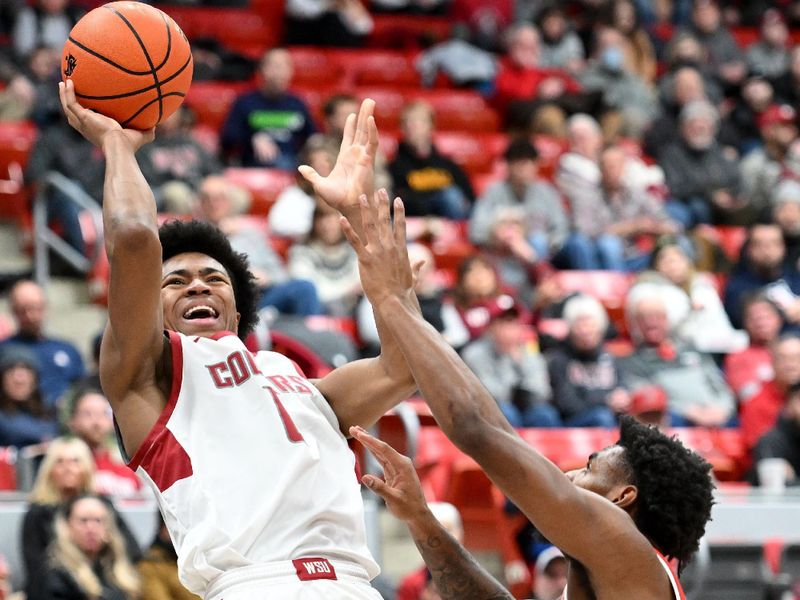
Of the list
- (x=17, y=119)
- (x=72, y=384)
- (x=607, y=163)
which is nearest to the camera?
(x=72, y=384)

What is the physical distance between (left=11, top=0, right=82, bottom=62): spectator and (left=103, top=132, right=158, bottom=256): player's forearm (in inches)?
291

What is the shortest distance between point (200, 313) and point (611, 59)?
992 centimetres

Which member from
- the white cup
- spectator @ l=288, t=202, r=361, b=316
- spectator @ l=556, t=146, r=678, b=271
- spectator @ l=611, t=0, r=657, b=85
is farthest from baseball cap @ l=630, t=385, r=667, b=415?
spectator @ l=611, t=0, r=657, b=85

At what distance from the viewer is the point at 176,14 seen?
12.3 metres

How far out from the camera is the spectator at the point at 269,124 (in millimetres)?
11000

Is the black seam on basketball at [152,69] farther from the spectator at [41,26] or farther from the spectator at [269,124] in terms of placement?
the spectator at [41,26]

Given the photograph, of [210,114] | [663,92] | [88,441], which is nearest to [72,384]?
[88,441]

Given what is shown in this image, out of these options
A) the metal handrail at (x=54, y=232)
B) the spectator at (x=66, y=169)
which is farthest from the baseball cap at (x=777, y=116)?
the metal handrail at (x=54, y=232)

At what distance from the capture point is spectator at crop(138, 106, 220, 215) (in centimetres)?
969

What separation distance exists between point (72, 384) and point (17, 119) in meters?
2.77

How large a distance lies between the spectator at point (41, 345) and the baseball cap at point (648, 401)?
302 cm

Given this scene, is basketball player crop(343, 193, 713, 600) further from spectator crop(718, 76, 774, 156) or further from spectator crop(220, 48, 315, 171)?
spectator crop(718, 76, 774, 156)

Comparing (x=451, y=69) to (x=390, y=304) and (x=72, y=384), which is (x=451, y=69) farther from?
(x=390, y=304)

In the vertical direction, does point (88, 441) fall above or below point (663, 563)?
below
